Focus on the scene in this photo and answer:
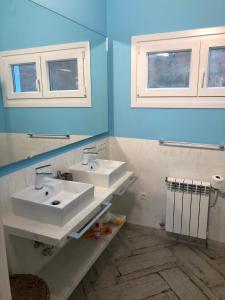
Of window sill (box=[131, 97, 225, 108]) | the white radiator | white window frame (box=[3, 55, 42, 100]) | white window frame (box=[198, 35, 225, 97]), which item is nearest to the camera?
white window frame (box=[3, 55, 42, 100])

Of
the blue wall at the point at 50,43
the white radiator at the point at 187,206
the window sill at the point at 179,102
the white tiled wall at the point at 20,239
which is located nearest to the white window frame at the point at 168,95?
the window sill at the point at 179,102

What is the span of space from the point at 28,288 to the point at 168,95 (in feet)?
6.44

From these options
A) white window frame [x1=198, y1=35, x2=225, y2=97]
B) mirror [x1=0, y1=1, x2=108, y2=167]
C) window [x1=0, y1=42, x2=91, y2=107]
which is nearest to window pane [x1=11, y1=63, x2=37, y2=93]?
window [x1=0, y1=42, x2=91, y2=107]

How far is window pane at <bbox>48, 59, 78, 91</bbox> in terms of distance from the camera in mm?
1922

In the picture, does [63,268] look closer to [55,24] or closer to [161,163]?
[161,163]

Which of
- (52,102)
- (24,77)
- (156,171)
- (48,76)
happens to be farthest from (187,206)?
(24,77)

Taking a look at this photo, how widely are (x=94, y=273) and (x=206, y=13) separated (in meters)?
2.49

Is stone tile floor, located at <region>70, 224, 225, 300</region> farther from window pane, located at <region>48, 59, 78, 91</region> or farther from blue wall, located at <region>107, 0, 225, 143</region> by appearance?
window pane, located at <region>48, 59, 78, 91</region>

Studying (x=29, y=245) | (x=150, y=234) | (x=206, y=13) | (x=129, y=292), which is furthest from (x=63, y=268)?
(x=206, y=13)

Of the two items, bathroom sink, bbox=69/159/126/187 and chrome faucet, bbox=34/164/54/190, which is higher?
chrome faucet, bbox=34/164/54/190

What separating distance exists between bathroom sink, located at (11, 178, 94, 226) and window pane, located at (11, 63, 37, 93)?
66 cm

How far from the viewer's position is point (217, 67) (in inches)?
85.9

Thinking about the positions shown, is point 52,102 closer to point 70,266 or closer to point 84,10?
point 84,10

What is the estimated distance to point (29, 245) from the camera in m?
1.75
